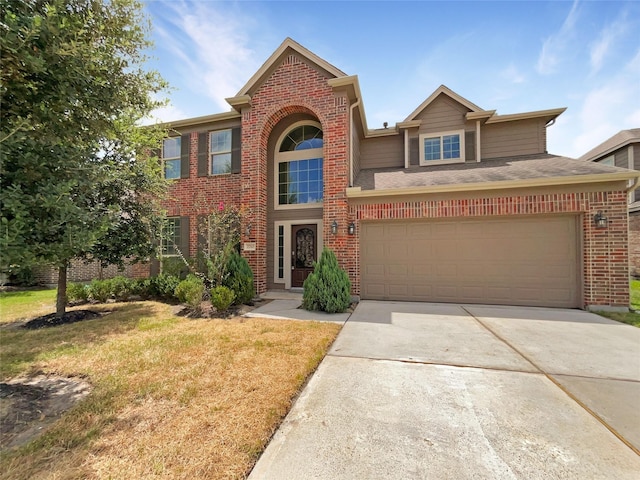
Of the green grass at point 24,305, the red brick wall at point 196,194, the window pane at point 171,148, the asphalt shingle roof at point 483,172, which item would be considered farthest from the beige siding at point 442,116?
the green grass at point 24,305

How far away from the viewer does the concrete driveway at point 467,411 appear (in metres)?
1.87

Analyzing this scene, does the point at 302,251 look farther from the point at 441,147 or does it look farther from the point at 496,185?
the point at 441,147

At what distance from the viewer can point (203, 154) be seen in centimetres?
962

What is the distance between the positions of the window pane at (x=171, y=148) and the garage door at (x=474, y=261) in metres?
7.87

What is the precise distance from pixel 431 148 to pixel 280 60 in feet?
20.0

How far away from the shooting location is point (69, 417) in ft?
7.89

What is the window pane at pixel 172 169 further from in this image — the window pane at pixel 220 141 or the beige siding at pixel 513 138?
the beige siding at pixel 513 138

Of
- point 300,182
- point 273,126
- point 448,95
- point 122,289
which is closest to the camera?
point 122,289

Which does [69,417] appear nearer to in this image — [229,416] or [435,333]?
[229,416]

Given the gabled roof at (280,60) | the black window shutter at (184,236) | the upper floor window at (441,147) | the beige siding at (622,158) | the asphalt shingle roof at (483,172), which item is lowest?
the black window shutter at (184,236)

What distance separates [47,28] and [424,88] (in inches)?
410

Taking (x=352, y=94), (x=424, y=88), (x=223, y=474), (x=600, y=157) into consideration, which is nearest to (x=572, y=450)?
(x=223, y=474)

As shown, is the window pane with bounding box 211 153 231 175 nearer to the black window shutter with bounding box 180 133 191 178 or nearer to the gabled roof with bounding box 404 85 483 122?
the black window shutter with bounding box 180 133 191 178

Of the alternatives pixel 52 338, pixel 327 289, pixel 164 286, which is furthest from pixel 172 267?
pixel 327 289
